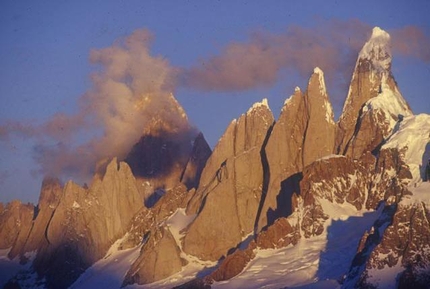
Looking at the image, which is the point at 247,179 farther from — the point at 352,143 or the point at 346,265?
the point at 346,265

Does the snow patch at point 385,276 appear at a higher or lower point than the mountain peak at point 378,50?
lower

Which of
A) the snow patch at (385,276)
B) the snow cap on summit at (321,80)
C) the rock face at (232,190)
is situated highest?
the snow cap on summit at (321,80)

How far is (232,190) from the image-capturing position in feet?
618

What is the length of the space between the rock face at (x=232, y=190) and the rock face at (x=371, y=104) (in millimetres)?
13255

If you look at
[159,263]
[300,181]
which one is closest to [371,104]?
[300,181]

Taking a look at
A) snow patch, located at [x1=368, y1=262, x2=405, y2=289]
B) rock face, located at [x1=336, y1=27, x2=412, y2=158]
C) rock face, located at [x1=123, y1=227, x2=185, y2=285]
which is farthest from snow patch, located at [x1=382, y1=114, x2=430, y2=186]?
rock face, located at [x1=123, y1=227, x2=185, y2=285]

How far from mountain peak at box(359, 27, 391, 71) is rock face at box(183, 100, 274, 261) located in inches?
717

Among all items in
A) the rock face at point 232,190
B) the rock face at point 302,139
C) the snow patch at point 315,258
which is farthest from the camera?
the rock face at point 302,139

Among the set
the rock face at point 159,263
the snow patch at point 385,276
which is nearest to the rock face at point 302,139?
the rock face at point 159,263

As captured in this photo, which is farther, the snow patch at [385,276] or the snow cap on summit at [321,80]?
the snow cap on summit at [321,80]

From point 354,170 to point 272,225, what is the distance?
14.1 meters

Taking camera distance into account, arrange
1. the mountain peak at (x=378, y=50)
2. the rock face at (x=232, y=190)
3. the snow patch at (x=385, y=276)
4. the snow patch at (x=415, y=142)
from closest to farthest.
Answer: the snow patch at (x=385, y=276)
the snow patch at (x=415, y=142)
the rock face at (x=232, y=190)
the mountain peak at (x=378, y=50)

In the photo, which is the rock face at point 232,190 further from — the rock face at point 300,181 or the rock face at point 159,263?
the rock face at point 159,263

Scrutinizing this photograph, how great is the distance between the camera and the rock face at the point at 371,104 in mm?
180625
